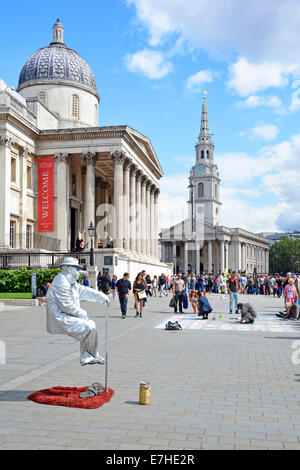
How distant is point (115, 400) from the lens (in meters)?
6.92

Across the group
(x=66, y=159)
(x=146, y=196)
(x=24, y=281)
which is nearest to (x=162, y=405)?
(x=24, y=281)

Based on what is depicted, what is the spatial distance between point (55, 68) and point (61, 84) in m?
1.58

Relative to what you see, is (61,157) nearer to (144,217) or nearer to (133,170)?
(133,170)

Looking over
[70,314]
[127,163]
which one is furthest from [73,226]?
[70,314]

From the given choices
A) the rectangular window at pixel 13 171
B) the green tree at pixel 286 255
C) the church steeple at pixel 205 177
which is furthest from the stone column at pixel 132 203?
the green tree at pixel 286 255

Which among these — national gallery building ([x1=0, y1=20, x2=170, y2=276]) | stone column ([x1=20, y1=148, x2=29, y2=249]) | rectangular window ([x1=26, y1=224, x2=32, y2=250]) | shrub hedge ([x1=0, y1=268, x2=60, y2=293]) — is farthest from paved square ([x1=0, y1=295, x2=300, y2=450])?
rectangular window ([x1=26, y1=224, x2=32, y2=250])

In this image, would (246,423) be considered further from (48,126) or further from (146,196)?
(146,196)

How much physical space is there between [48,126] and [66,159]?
4661mm

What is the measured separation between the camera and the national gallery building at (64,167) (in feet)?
119

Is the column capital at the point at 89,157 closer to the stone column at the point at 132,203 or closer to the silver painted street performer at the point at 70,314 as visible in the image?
the stone column at the point at 132,203

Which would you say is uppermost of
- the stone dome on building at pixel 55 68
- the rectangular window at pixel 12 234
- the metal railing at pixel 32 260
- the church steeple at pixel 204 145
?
the church steeple at pixel 204 145

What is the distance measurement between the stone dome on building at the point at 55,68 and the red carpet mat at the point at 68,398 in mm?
42677

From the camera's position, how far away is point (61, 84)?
4625 centimetres

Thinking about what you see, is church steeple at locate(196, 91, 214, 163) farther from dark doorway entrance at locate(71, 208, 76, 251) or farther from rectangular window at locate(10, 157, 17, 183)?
rectangular window at locate(10, 157, 17, 183)
